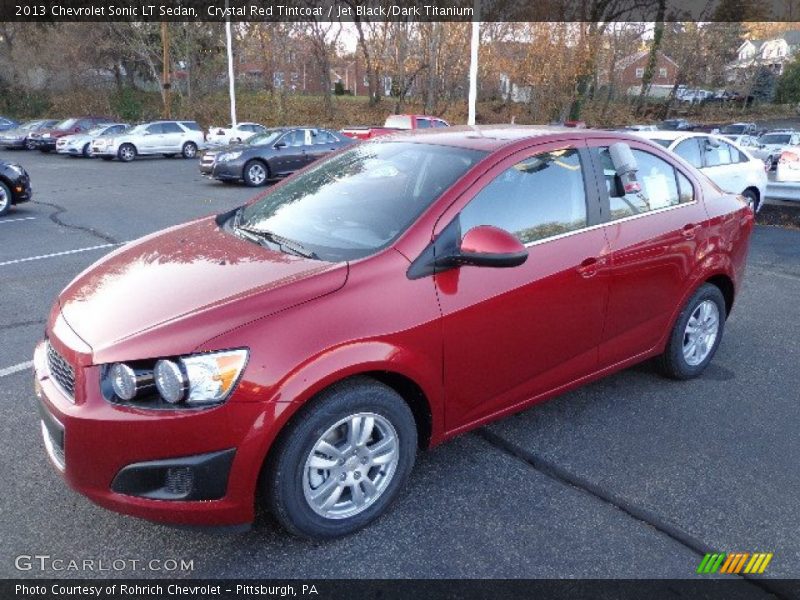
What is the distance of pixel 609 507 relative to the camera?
3.01 metres

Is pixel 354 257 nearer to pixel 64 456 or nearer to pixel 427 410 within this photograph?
pixel 427 410

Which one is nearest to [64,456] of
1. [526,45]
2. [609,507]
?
[609,507]

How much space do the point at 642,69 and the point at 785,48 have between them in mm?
24327

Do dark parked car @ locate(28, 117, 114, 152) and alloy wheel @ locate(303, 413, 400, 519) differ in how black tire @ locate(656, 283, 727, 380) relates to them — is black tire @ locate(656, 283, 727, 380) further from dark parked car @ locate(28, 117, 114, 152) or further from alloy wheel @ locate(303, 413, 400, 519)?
dark parked car @ locate(28, 117, 114, 152)

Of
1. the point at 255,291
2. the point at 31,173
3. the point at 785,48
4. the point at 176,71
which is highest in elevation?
the point at 785,48

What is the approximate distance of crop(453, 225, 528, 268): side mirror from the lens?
2.75 metres

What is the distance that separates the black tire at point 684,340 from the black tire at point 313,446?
2.21 m

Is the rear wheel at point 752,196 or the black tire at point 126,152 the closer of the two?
the rear wheel at point 752,196

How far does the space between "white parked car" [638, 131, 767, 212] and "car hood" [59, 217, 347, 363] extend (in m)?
7.47

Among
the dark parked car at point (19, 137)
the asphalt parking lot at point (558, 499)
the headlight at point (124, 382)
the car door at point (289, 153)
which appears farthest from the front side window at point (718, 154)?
the dark parked car at point (19, 137)

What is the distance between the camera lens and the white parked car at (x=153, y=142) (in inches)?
929

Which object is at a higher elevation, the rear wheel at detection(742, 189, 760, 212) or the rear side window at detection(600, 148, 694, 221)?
the rear side window at detection(600, 148, 694, 221)

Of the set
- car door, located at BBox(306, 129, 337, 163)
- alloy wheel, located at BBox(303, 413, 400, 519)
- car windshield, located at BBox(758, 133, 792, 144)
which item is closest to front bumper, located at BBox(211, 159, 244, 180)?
car door, located at BBox(306, 129, 337, 163)

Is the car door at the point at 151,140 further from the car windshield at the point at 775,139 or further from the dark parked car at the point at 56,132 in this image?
the car windshield at the point at 775,139
